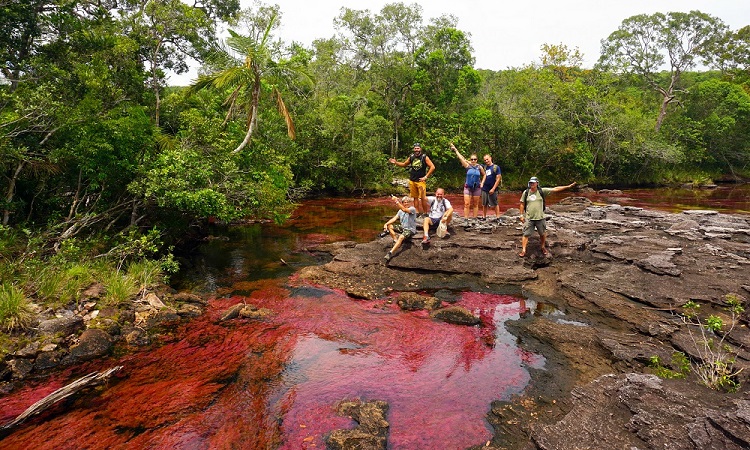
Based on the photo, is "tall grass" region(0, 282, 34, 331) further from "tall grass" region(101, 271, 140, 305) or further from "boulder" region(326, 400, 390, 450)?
"boulder" region(326, 400, 390, 450)

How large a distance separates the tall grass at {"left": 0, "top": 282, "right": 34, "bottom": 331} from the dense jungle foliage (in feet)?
2.90

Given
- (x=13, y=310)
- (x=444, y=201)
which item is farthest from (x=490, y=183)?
(x=13, y=310)

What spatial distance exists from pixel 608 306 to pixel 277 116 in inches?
727

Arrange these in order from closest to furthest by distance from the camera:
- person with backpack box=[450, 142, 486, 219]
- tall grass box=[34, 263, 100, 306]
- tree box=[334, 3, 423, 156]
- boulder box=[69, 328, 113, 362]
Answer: boulder box=[69, 328, 113, 362]
tall grass box=[34, 263, 100, 306]
person with backpack box=[450, 142, 486, 219]
tree box=[334, 3, 423, 156]

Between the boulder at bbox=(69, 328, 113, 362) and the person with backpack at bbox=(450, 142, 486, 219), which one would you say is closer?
the boulder at bbox=(69, 328, 113, 362)

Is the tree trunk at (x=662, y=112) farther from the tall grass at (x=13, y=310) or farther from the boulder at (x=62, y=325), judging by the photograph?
the tall grass at (x=13, y=310)

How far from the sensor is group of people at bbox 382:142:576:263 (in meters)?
10.1

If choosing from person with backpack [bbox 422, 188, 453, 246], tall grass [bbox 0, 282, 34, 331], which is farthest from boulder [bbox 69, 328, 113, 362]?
person with backpack [bbox 422, 188, 453, 246]

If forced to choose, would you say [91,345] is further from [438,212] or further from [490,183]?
[490,183]

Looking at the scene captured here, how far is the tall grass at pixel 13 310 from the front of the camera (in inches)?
245

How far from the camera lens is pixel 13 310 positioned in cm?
631

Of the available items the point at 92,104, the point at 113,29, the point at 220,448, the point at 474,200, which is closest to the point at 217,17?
the point at 113,29

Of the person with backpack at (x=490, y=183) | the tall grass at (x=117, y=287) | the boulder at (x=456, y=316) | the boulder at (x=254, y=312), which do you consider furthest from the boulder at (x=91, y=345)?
the person with backpack at (x=490, y=183)

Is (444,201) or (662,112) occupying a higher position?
(662,112)
